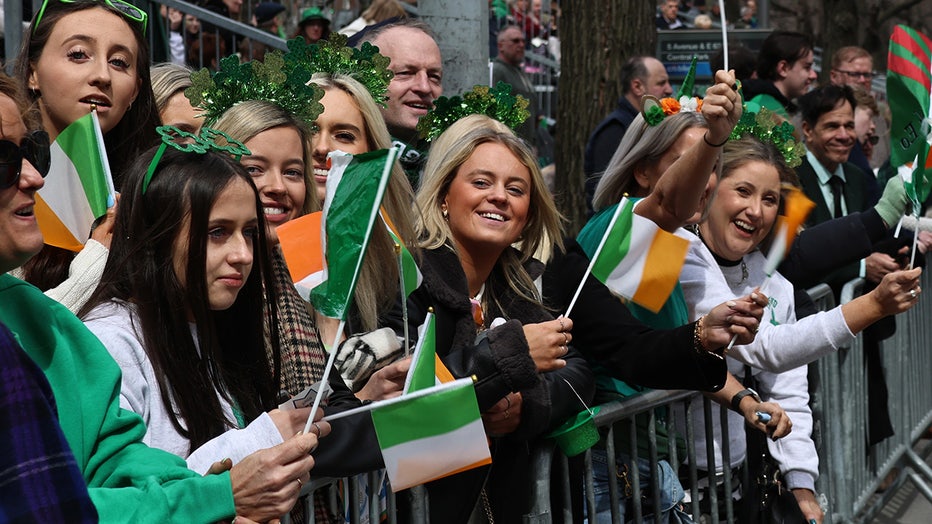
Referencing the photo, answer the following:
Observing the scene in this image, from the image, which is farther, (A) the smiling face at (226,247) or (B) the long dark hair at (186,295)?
(A) the smiling face at (226,247)

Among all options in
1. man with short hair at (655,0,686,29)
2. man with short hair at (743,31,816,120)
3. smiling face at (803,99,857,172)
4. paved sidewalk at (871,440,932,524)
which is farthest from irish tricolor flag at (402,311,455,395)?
man with short hair at (655,0,686,29)

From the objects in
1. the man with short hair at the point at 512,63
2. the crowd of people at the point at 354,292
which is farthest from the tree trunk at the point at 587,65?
the crowd of people at the point at 354,292

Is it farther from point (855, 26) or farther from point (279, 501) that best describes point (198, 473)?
point (855, 26)

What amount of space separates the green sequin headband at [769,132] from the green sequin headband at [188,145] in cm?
232

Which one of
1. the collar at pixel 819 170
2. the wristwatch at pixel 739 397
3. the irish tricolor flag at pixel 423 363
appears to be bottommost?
the wristwatch at pixel 739 397

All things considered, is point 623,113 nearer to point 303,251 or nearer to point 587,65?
point 587,65

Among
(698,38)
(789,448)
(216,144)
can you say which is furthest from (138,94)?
(698,38)

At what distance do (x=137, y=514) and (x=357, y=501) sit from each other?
1.03 metres

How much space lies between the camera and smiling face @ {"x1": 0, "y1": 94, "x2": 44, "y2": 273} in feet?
6.77

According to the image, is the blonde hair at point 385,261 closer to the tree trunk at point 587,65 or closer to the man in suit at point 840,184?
the man in suit at point 840,184

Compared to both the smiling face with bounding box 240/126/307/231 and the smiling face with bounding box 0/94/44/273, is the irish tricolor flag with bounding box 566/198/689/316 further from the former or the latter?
the smiling face with bounding box 0/94/44/273

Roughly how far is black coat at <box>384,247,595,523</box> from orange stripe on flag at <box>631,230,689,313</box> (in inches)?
11.2

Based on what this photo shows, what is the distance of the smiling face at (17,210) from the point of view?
6.77 feet

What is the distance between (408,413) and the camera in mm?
2818
